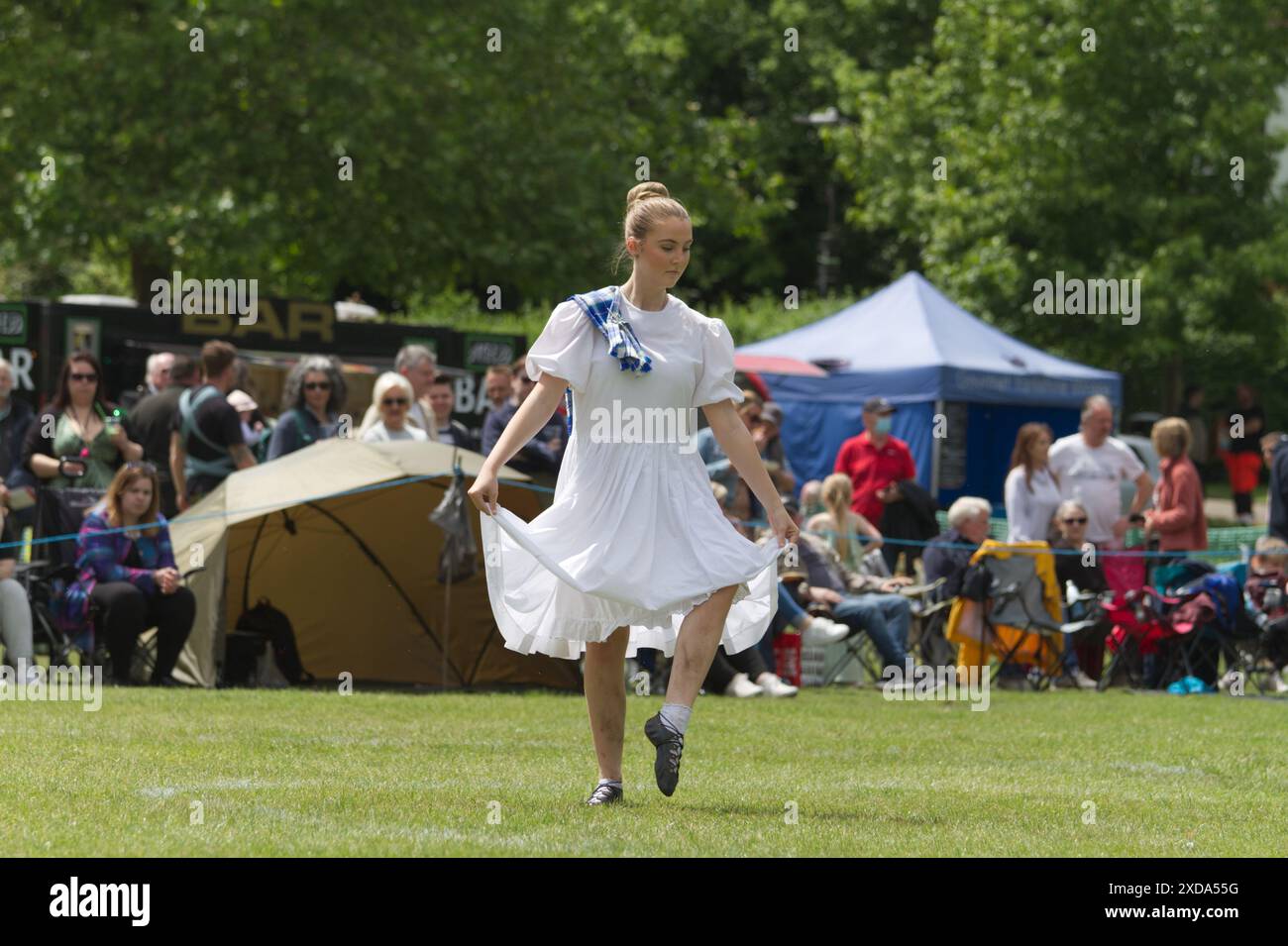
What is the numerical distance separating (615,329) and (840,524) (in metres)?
8.15

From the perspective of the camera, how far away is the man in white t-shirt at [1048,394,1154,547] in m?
15.9

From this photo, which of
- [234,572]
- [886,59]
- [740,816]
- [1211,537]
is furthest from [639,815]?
[886,59]

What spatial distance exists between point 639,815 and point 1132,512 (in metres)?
10.5

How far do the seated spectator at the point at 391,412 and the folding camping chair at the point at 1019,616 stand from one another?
3.79 meters

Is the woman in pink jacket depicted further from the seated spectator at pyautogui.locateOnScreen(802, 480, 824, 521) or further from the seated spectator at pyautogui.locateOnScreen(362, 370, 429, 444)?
the seated spectator at pyautogui.locateOnScreen(362, 370, 429, 444)

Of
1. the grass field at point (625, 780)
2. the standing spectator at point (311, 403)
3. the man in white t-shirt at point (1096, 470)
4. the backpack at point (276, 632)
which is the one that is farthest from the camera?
the man in white t-shirt at point (1096, 470)

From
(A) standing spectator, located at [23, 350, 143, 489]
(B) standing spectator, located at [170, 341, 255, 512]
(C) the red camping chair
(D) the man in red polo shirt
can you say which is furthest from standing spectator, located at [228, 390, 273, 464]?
(C) the red camping chair

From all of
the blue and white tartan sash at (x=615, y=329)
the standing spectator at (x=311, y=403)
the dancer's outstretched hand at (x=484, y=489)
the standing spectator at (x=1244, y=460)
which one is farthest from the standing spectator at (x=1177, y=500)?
the standing spectator at (x=1244, y=460)

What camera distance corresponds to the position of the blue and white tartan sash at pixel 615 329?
714 cm

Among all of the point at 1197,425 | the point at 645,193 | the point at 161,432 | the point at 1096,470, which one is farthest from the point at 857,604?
the point at 1197,425

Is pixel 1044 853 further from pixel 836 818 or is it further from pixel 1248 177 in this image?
pixel 1248 177

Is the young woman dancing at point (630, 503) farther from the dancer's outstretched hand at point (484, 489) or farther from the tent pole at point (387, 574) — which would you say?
the tent pole at point (387, 574)

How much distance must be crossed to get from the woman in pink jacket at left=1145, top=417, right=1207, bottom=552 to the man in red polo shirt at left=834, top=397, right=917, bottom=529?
2.45m

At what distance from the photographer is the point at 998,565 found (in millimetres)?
14516
